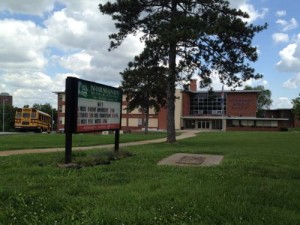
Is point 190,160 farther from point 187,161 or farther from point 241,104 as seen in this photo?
point 241,104

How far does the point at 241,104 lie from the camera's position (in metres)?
88.2

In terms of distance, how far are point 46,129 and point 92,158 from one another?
51.8 m

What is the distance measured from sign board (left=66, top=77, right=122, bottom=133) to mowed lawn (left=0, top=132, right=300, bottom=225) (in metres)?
1.68

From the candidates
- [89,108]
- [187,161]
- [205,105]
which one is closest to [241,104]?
[205,105]

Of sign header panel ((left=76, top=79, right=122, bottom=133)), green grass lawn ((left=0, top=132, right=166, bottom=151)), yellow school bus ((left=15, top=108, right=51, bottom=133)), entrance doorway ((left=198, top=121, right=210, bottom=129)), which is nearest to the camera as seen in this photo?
sign header panel ((left=76, top=79, right=122, bottom=133))

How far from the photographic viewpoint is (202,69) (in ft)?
88.8

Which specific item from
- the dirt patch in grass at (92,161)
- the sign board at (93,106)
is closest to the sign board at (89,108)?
the sign board at (93,106)

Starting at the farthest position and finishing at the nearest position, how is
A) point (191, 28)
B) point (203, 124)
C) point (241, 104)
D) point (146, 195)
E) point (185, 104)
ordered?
point (185, 104) < point (203, 124) < point (241, 104) < point (191, 28) < point (146, 195)

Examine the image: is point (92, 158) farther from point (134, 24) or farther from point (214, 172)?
point (134, 24)

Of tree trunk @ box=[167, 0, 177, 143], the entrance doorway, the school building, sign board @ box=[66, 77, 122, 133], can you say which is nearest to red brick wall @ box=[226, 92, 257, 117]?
the school building

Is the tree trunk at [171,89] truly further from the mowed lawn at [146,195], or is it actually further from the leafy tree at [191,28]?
the mowed lawn at [146,195]

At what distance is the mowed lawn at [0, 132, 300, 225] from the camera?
5.87 meters

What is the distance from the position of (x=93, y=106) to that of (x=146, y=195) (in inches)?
234

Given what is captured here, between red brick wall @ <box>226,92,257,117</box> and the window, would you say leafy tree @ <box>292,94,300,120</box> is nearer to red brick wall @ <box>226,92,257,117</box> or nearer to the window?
red brick wall @ <box>226,92,257,117</box>
